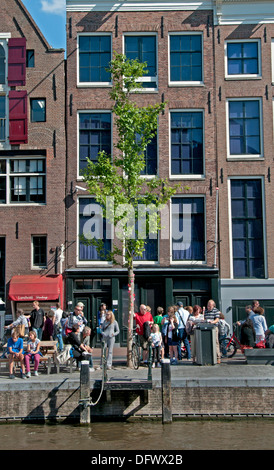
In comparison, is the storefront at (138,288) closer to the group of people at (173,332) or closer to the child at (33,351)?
the group of people at (173,332)

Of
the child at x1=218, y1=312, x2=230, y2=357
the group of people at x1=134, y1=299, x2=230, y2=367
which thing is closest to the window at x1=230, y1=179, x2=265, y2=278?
the child at x1=218, y1=312, x2=230, y2=357

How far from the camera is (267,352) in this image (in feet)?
55.1

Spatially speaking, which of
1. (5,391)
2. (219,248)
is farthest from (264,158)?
(5,391)

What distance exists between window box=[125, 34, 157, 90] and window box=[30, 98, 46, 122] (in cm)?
381

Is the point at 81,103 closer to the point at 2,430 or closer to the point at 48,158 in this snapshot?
the point at 48,158

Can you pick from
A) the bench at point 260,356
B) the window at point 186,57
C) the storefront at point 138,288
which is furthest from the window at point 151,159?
the bench at point 260,356

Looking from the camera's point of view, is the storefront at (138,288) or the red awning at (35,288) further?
the storefront at (138,288)

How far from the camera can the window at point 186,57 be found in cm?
2475

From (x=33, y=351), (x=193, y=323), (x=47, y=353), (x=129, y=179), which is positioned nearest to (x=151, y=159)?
(x=129, y=179)

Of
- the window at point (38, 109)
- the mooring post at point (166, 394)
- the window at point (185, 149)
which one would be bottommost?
the mooring post at point (166, 394)

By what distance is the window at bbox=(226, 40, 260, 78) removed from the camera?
24.8m

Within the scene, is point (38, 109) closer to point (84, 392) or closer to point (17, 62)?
point (17, 62)

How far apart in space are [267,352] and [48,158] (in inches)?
464

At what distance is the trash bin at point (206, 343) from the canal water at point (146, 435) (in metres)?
2.38
